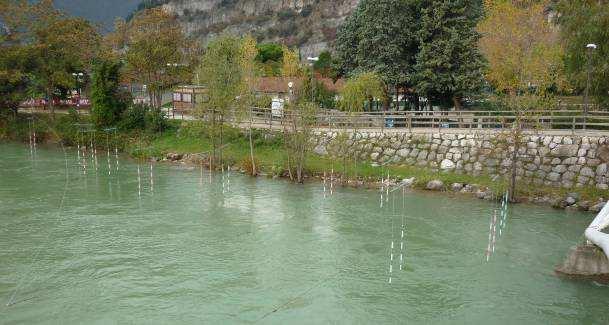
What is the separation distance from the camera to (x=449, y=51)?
34719 mm

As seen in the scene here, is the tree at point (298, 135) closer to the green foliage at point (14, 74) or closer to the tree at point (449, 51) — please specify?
the tree at point (449, 51)

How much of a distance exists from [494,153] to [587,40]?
23.1ft

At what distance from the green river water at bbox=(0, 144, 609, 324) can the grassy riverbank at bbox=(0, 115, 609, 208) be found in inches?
69.3

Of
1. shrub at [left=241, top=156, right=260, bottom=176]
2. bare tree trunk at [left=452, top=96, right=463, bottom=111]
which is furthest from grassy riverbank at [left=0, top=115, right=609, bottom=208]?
bare tree trunk at [left=452, top=96, right=463, bottom=111]

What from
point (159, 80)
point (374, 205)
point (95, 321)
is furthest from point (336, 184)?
point (159, 80)

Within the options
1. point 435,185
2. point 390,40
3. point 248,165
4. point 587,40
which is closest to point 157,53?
point 248,165

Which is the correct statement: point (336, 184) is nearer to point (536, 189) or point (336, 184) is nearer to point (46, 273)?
point (536, 189)

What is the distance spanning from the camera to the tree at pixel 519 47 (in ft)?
111

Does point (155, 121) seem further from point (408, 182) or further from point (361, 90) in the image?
point (408, 182)

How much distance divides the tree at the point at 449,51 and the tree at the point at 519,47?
0.93 m

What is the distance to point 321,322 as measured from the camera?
42.2ft

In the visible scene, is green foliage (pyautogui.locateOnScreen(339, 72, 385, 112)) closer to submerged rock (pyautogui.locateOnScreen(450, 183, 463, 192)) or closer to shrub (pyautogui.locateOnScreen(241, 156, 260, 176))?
shrub (pyautogui.locateOnScreen(241, 156, 260, 176))

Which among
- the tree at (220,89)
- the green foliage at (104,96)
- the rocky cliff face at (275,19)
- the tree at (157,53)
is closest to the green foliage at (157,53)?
the tree at (157,53)

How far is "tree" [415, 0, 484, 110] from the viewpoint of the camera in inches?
1382
